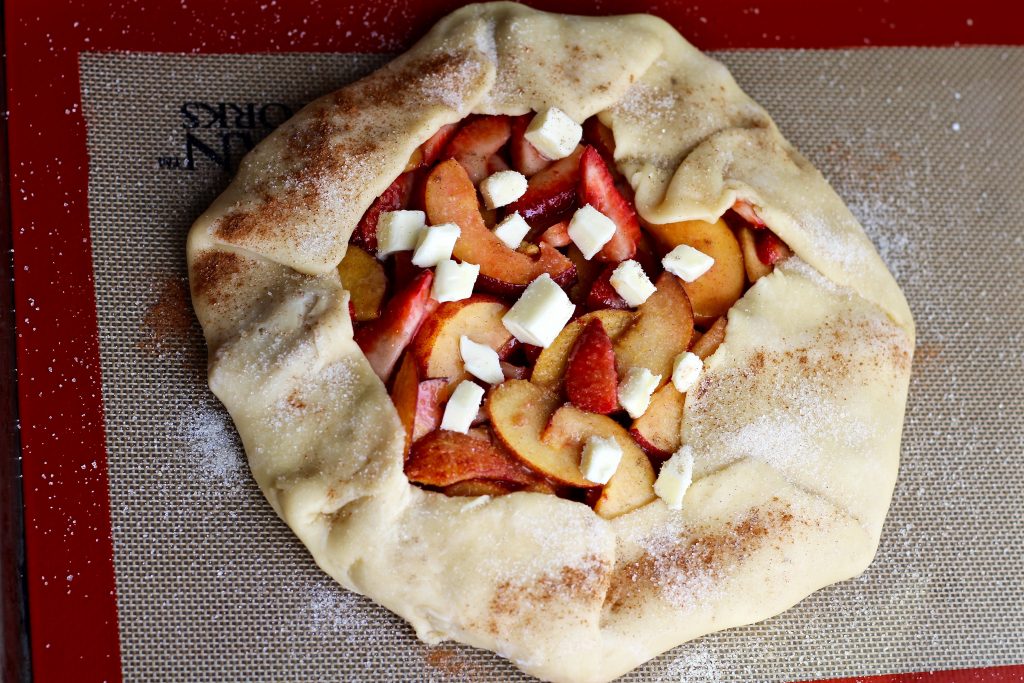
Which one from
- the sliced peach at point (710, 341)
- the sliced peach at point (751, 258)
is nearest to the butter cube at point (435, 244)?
the sliced peach at point (710, 341)

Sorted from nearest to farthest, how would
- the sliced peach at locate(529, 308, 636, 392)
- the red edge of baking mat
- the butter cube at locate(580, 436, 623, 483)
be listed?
1. the butter cube at locate(580, 436, 623, 483)
2. the sliced peach at locate(529, 308, 636, 392)
3. the red edge of baking mat

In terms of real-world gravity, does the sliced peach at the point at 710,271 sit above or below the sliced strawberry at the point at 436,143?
below

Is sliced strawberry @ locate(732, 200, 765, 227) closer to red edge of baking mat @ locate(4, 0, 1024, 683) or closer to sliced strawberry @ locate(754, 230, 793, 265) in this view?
sliced strawberry @ locate(754, 230, 793, 265)

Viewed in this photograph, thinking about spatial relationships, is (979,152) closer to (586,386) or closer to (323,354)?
(586,386)

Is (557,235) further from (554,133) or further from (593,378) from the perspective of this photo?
(593,378)

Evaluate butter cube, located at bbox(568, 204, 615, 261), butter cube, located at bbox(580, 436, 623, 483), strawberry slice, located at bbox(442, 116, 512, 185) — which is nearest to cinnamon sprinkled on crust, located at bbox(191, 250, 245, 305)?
strawberry slice, located at bbox(442, 116, 512, 185)

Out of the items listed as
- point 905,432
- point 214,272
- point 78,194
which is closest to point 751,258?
point 905,432

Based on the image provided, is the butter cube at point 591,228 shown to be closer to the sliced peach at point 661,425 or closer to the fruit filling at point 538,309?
the fruit filling at point 538,309
